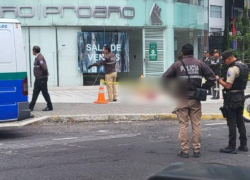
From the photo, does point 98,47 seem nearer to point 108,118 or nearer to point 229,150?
point 108,118

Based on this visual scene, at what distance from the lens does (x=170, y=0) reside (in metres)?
23.6

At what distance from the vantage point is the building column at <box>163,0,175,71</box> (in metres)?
23.7

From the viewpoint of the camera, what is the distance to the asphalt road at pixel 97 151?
6.14m

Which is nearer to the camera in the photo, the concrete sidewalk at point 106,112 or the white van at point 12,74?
the white van at point 12,74

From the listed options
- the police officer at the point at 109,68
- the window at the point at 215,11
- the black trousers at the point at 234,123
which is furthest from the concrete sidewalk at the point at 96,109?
the window at the point at 215,11

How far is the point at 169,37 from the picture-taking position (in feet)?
78.5

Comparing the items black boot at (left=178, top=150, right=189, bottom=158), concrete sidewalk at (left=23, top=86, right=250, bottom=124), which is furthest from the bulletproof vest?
concrete sidewalk at (left=23, top=86, right=250, bottom=124)

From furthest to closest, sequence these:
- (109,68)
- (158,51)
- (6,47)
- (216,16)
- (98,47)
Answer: (216,16), (158,51), (98,47), (109,68), (6,47)

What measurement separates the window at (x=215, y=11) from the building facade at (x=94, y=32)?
20.0m

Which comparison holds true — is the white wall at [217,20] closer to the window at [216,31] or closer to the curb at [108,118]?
the window at [216,31]

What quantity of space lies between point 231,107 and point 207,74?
0.81m

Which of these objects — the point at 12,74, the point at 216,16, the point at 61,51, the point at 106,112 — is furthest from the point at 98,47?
the point at 216,16

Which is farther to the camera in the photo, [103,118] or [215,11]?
[215,11]

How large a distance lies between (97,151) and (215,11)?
38897 millimetres
